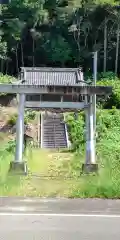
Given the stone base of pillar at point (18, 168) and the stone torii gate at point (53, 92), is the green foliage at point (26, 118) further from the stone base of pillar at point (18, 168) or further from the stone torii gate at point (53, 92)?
the stone base of pillar at point (18, 168)

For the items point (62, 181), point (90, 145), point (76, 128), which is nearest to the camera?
point (62, 181)

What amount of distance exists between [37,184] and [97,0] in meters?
29.3

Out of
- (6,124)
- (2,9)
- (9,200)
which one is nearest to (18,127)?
(9,200)

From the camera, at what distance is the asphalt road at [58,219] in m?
7.95

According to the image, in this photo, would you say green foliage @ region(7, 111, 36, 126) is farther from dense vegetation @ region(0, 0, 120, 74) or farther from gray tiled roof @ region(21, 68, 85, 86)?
dense vegetation @ region(0, 0, 120, 74)

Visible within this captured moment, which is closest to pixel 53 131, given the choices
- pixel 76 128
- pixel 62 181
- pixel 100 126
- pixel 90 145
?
pixel 76 128

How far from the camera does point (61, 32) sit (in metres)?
41.8

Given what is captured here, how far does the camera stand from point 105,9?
38875 mm

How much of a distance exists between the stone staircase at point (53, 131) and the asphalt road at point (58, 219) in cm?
1412

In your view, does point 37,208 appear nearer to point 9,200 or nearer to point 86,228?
point 9,200

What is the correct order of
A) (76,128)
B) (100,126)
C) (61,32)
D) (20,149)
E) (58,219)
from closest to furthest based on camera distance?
(58,219)
(20,149)
(100,126)
(76,128)
(61,32)

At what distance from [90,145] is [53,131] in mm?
12584

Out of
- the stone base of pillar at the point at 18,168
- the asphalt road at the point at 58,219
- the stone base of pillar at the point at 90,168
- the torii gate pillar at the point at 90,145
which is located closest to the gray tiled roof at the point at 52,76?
the torii gate pillar at the point at 90,145

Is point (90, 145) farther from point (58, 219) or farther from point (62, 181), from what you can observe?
point (58, 219)
